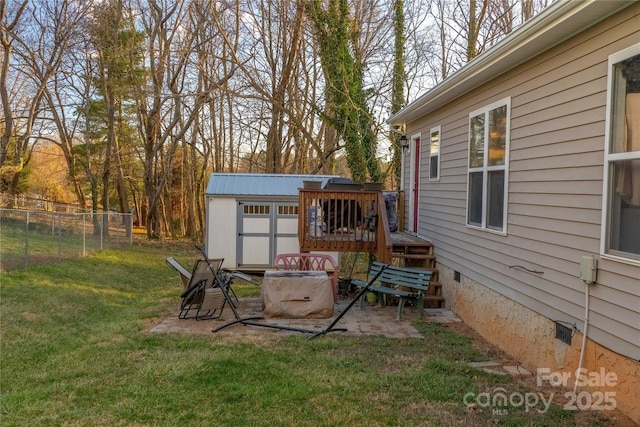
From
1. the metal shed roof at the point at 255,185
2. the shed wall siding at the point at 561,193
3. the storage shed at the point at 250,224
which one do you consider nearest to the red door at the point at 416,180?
the shed wall siding at the point at 561,193

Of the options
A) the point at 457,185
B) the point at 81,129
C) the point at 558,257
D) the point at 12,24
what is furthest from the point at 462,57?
the point at 81,129

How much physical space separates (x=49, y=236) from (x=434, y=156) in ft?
29.6

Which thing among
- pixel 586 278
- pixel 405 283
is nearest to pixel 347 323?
pixel 405 283

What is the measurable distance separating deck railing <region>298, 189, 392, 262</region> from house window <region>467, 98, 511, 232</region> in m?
1.82

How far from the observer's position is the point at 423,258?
7637 millimetres

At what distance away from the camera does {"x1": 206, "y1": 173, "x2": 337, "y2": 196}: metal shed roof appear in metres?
12.4

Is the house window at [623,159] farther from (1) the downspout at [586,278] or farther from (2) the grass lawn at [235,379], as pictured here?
(2) the grass lawn at [235,379]

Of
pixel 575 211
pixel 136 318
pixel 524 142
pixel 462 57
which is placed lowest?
pixel 136 318

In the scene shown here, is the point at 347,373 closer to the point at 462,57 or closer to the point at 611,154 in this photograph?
the point at 611,154

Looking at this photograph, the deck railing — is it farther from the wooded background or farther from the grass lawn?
the wooded background

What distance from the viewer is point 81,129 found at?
22516 mm

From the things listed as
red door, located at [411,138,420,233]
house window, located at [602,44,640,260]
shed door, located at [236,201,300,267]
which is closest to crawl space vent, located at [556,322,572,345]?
house window, located at [602,44,640,260]

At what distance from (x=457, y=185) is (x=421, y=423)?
4.21 metres

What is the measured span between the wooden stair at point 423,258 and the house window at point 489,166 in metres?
1.55
